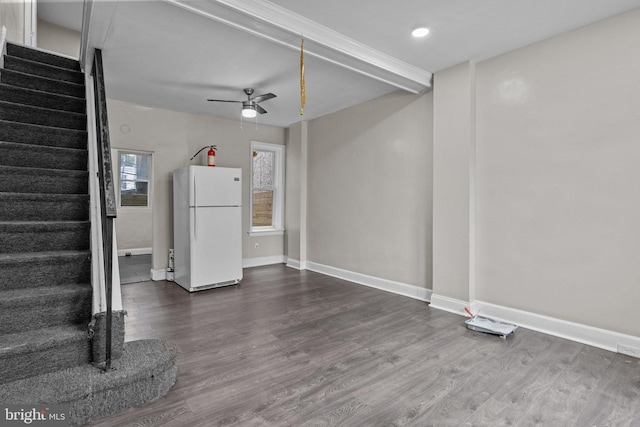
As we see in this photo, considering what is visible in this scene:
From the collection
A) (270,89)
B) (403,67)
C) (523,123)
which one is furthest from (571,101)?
(270,89)

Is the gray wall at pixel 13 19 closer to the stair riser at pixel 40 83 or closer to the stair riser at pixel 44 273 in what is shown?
the stair riser at pixel 40 83

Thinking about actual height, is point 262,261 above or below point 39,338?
below

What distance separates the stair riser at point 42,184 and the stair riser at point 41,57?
1671mm

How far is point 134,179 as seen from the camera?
7395 millimetres

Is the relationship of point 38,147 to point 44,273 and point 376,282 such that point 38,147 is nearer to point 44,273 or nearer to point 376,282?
point 44,273

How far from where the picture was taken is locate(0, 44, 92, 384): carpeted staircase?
6.33ft

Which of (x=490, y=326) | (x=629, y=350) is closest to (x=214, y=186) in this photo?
(x=490, y=326)

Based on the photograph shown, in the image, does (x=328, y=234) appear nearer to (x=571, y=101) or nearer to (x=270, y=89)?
(x=270, y=89)

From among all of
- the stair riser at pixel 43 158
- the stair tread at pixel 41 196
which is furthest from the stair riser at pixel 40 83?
the stair tread at pixel 41 196

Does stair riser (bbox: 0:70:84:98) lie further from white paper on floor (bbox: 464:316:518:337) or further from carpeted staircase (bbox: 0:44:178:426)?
white paper on floor (bbox: 464:316:518:337)

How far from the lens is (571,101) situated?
290 centimetres

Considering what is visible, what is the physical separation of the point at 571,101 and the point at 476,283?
1.95 meters

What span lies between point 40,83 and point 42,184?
1344 mm

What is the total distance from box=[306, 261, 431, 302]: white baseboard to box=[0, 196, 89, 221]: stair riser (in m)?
3.51
